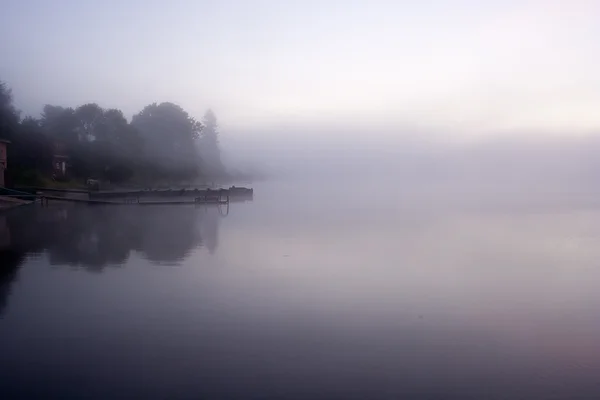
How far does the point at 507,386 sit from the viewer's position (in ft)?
19.5

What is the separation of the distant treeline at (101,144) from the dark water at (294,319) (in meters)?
23.8

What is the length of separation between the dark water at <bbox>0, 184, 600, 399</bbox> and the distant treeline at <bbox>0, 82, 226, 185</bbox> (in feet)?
78.1

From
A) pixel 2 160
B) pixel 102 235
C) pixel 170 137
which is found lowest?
pixel 102 235

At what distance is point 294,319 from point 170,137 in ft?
181

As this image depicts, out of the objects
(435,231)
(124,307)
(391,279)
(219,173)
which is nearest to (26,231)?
(124,307)

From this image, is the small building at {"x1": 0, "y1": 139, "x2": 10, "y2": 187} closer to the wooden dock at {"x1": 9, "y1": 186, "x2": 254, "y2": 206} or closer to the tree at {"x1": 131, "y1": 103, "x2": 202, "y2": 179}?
the wooden dock at {"x1": 9, "y1": 186, "x2": 254, "y2": 206}

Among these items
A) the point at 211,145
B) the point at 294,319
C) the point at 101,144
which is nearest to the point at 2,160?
the point at 101,144

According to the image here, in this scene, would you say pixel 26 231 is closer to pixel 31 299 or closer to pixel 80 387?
pixel 31 299

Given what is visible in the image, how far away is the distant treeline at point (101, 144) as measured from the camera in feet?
129

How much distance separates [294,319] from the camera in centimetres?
839

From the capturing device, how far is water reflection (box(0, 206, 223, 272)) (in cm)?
1398

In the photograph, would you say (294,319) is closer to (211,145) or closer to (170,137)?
(170,137)

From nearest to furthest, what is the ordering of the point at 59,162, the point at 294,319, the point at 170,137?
1. the point at 294,319
2. the point at 59,162
3. the point at 170,137

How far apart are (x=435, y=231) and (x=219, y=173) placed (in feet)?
231
